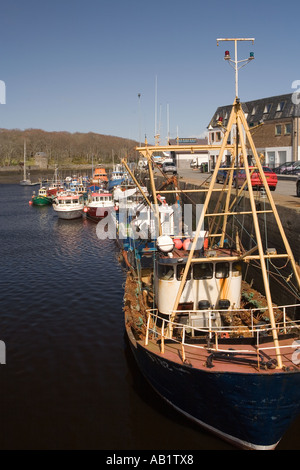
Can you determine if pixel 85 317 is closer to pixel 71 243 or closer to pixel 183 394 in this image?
pixel 183 394

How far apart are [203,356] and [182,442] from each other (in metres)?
2.48

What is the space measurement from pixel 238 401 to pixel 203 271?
450cm

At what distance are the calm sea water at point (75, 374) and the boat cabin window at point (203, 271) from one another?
13.7 feet

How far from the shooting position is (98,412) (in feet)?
38.5

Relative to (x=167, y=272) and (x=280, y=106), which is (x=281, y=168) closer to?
(x=280, y=106)

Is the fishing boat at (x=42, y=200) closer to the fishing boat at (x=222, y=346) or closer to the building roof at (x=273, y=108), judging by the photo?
the building roof at (x=273, y=108)

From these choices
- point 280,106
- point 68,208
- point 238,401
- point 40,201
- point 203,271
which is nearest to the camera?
point 238,401

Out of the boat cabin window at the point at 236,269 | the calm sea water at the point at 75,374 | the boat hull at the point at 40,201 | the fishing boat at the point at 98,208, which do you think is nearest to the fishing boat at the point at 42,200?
the boat hull at the point at 40,201

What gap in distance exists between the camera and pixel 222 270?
42.0 feet

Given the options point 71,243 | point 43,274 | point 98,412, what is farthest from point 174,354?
point 71,243

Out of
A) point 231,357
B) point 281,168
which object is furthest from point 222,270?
point 281,168

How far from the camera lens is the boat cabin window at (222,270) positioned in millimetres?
12734

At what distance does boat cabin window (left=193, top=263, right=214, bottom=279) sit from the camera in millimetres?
12633

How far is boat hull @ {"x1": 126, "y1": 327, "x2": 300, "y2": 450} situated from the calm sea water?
0.69 meters
